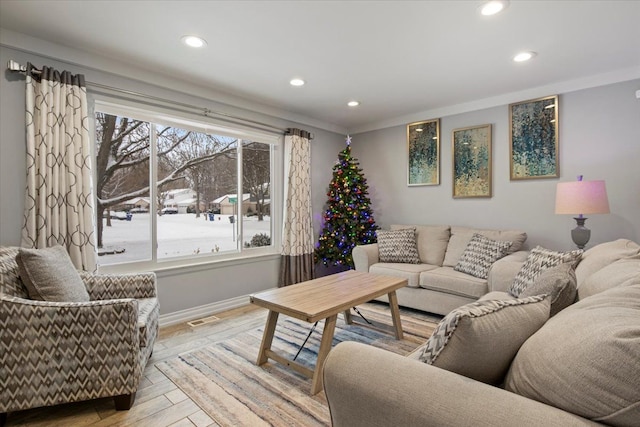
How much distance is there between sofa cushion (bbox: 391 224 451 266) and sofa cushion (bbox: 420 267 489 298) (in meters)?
0.44

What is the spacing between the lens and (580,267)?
214cm

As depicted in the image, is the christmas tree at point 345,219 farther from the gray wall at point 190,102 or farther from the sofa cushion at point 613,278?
the sofa cushion at point 613,278

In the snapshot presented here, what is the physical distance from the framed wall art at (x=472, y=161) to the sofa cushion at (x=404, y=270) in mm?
1133

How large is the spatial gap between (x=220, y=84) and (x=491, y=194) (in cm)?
341


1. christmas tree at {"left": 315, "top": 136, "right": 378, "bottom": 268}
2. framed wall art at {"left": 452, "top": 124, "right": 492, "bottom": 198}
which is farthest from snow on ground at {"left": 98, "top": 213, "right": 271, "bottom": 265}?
framed wall art at {"left": 452, "top": 124, "right": 492, "bottom": 198}

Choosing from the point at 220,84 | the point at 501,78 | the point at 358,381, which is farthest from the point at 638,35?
the point at 220,84

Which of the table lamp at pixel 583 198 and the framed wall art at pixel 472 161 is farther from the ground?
the framed wall art at pixel 472 161

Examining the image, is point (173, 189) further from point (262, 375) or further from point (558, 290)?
point (558, 290)

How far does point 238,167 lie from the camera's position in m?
4.03

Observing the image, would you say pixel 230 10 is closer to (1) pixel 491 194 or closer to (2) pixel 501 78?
(2) pixel 501 78

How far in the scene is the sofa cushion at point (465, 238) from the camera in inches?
139

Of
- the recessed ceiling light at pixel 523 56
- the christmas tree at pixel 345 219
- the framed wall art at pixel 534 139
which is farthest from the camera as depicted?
the christmas tree at pixel 345 219

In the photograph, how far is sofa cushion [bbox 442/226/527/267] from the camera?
3541 millimetres

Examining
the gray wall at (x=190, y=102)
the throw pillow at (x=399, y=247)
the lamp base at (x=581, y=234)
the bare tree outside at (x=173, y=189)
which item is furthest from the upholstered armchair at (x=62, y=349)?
the lamp base at (x=581, y=234)
